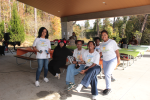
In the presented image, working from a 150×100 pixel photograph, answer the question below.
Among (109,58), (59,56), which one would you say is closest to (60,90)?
(59,56)

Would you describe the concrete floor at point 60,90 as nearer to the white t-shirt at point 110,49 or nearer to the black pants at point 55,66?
the black pants at point 55,66

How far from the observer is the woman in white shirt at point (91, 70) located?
8.06 ft

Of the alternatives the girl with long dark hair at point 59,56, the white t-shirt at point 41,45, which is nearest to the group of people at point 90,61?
the white t-shirt at point 41,45

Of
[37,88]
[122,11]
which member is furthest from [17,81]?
[122,11]

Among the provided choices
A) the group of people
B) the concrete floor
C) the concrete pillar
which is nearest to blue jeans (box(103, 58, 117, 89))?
the group of people

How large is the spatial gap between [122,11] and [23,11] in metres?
18.6

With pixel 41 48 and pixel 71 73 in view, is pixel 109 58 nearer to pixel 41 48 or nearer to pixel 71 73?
pixel 71 73

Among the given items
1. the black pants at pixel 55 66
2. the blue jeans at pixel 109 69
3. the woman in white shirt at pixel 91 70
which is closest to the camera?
the woman in white shirt at pixel 91 70

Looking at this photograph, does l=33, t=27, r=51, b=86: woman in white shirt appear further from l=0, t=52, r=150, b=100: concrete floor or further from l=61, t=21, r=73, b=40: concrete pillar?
l=61, t=21, r=73, b=40: concrete pillar

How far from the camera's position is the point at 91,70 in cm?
253

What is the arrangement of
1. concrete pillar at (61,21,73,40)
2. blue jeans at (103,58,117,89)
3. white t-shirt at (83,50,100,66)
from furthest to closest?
concrete pillar at (61,21,73,40)
white t-shirt at (83,50,100,66)
blue jeans at (103,58,117,89)

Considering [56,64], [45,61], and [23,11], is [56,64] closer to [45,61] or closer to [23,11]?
[45,61]

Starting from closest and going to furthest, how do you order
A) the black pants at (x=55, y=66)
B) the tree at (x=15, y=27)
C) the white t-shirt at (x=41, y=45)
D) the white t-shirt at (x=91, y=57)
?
the white t-shirt at (x=91, y=57), the white t-shirt at (x=41, y=45), the black pants at (x=55, y=66), the tree at (x=15, y=27)

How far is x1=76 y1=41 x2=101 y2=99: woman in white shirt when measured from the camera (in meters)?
2.46
